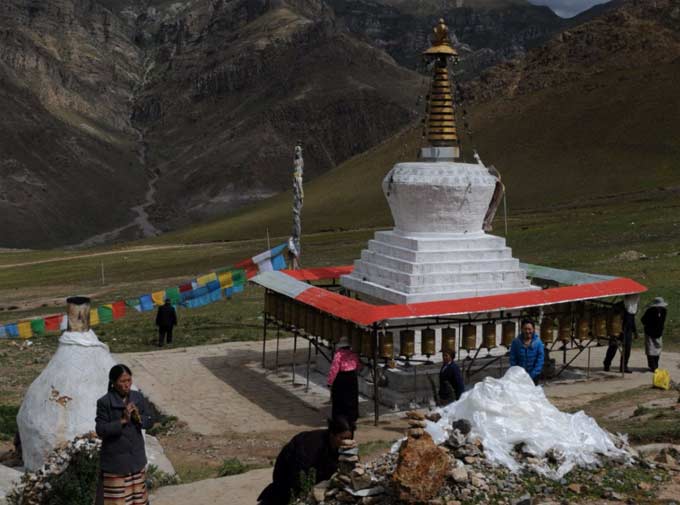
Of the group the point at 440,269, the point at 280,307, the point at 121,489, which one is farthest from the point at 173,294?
the point at 121,489

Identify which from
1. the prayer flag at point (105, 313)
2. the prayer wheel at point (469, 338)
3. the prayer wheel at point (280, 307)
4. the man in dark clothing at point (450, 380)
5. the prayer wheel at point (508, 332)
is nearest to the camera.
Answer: the man in dark clothing at point (450, 380)

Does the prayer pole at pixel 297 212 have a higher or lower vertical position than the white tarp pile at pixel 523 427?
higher

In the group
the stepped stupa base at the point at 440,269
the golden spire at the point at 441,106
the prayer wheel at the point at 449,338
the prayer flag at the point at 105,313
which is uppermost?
the golden spire at the point at 441,106

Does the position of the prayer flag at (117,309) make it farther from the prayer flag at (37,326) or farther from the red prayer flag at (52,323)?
the prayer flag at (37,326)

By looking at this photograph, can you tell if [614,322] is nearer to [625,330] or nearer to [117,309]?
[625,330]

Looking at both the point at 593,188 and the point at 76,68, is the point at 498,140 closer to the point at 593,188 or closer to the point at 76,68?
the point at 593,188

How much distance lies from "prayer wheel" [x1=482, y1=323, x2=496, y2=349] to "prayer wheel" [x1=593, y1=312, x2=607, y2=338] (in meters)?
2.36

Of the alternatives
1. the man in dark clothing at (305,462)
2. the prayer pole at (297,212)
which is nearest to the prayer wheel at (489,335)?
the man in dark clothing at (305,462)

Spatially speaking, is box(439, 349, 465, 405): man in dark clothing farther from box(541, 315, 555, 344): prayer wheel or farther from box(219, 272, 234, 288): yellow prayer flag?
box(219, 272, 234, 288): yellow prayer flag

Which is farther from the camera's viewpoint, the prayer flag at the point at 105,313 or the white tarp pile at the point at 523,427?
the prayer flag at the point at 105,313

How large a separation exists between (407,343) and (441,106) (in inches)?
233

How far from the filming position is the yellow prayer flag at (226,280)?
27.2 m

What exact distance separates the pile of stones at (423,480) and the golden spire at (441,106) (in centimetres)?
1144

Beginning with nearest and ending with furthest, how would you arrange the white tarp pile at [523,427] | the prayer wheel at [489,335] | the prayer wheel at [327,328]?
the white tarp pile at [523,427] → the prayer wheel at [489,335] → the prayer wheel at [327,328]
